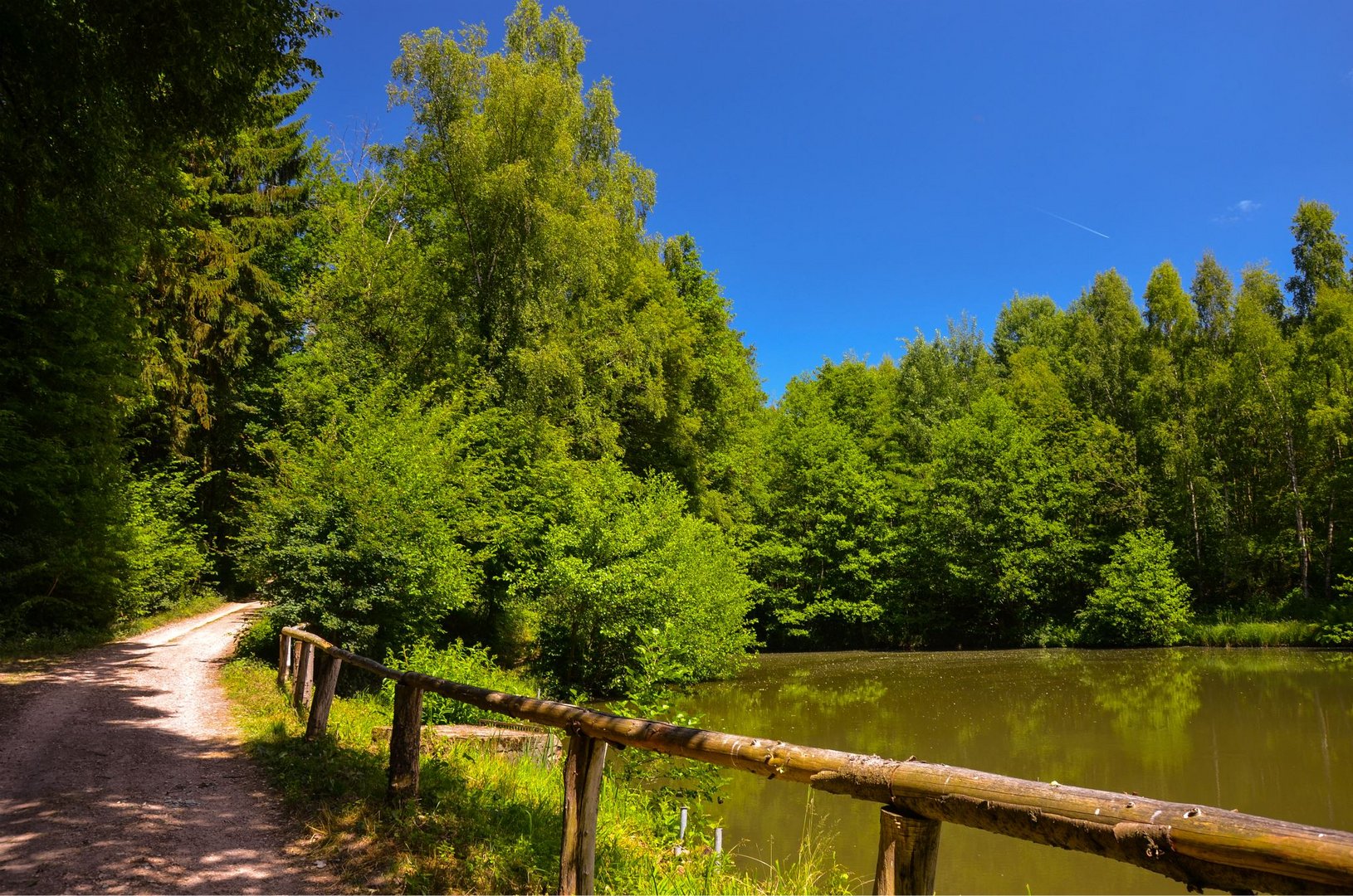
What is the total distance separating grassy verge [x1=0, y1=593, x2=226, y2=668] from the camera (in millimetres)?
12242

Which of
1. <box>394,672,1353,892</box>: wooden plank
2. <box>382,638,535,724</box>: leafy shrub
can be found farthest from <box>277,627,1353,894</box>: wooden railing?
<box>382,638,535,724</box>: leafy shrub

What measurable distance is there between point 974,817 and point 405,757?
434cm

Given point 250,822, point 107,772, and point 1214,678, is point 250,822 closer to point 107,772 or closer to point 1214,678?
point 107,772

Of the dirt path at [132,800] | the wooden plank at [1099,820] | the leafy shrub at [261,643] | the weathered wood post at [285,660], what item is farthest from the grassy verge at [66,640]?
the wooden plank at [1099,820]

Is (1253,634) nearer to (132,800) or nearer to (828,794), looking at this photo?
(828,794)

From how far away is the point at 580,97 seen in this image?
22.8 m

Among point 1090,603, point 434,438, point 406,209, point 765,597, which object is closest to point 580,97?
point 406,209

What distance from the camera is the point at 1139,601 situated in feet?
91.4

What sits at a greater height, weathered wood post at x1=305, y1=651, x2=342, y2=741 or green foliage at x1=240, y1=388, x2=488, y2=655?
green foliage at x1=240, y1=388, x2=488, y2=655

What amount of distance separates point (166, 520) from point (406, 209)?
13.1m

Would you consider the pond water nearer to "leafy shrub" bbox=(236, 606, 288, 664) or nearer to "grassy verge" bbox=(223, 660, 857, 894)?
"grassy verge" bbox=(223, 660, 857, 894)

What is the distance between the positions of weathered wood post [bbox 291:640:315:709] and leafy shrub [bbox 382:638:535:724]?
3.35 feet

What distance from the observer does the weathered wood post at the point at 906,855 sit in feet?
7.77

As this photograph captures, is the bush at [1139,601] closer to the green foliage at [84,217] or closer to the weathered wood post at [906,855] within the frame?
the weathered wood post at [906,855]
